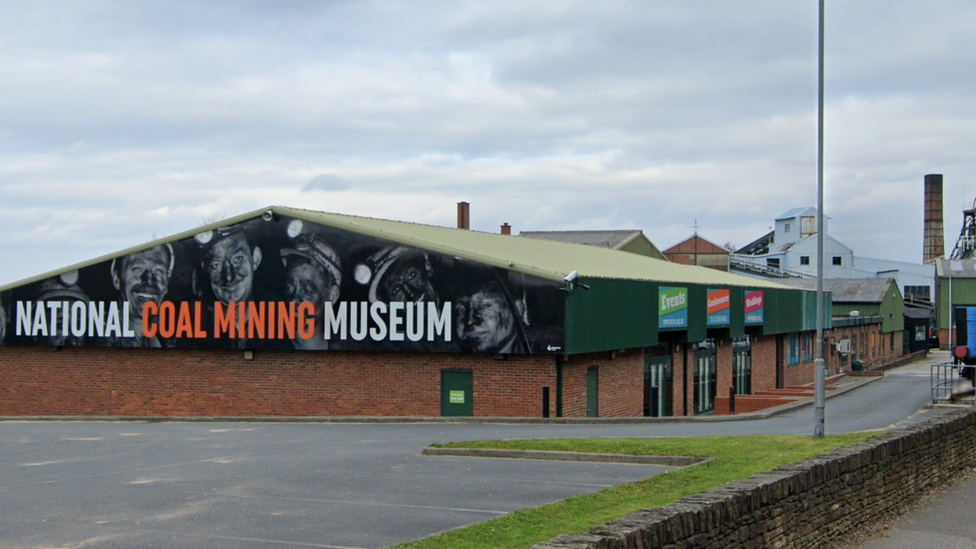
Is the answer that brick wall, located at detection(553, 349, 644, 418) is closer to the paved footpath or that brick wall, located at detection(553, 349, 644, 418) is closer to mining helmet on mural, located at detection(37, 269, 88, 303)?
the paved footpath

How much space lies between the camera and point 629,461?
1942 centimetres

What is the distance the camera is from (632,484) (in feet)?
51.4

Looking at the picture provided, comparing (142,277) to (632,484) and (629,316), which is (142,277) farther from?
(632,484)

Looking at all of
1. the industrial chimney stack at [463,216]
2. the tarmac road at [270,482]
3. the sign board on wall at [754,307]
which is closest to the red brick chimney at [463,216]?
the industrial chimney stack at [463,216]

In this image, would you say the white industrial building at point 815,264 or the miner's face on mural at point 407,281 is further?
the white industrial building at point 815,264

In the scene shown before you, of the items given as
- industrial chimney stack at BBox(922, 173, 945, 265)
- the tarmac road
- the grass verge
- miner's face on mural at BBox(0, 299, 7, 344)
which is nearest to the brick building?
miner's face on mural at BBox(0, 299, 7, 344)

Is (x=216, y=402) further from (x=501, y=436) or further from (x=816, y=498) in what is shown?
(x=816, y=498)

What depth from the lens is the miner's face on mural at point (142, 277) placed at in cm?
3450

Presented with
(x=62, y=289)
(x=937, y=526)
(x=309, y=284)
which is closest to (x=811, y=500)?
(x=937, y=526)

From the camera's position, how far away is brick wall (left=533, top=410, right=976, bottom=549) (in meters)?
9.73

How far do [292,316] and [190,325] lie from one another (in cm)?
355

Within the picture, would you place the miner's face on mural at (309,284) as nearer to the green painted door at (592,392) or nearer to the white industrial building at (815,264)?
the green painted door at (592,392)

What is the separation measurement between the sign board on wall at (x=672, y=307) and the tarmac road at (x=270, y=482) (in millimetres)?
8882

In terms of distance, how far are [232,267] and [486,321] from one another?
8629 mm
